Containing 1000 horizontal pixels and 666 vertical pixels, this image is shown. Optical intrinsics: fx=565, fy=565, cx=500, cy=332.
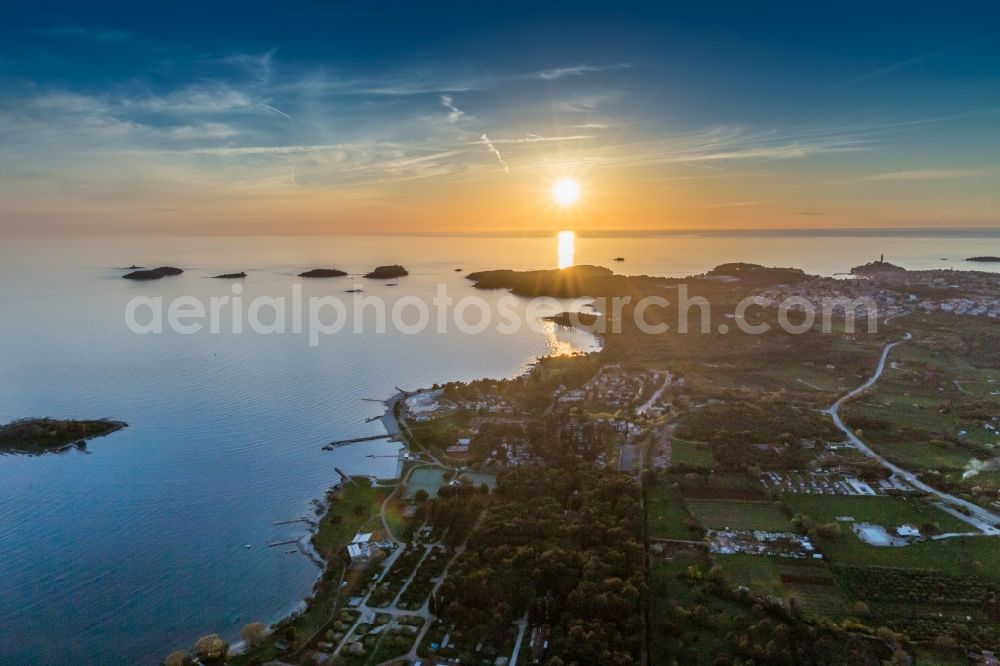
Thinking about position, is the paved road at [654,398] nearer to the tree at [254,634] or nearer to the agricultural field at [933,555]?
the agricultural field at [933,555]

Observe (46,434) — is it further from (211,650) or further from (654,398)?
(654,398)

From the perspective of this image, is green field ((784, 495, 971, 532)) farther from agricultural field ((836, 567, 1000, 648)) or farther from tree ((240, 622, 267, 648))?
tree ((240, 622, 267, 648))

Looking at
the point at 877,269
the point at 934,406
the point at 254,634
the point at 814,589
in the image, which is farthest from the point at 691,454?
the point at 877,269

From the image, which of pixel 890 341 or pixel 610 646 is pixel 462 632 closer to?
pixel 610 646

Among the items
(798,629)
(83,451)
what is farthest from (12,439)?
(798,629)

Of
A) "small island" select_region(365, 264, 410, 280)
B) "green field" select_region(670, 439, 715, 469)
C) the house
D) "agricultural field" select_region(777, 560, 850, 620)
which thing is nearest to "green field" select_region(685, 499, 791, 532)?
"agricultural field" select_region(777, 560, 850, 620)

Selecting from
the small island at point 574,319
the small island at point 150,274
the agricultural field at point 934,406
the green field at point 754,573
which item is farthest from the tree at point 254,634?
the small island at point 150,274
